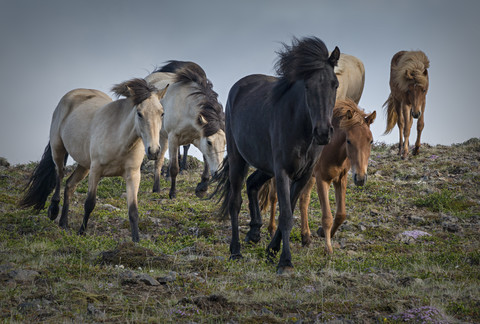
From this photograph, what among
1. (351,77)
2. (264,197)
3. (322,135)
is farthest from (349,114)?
(351,77)

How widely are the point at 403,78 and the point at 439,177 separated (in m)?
3.49

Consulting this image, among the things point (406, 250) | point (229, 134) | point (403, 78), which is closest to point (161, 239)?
point (229, 134)

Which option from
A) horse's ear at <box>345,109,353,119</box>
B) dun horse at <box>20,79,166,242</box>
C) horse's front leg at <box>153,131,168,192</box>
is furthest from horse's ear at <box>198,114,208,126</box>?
horse's ear at <box>345,109,353,119</box>

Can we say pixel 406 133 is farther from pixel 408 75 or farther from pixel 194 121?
pixel 194 121

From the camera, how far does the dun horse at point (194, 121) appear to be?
44.7ft

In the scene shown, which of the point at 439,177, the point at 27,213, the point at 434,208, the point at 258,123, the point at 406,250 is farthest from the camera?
the point at 439,177

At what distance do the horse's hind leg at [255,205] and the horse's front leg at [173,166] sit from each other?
16.5ft

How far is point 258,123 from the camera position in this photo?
23.3 ft

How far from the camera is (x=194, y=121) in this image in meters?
13.8

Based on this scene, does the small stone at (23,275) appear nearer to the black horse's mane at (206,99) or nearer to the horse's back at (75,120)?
the horse's back at (75,120)

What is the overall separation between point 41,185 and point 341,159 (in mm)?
6205

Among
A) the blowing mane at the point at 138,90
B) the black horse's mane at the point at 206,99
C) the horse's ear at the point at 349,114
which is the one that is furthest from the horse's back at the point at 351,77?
the blowing mane at the point at 138,90

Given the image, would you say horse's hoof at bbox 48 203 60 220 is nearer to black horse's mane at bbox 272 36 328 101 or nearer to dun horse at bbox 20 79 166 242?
dun horse at bbox 20 79 166 242

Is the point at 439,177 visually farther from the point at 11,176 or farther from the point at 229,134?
the point at 11,176
